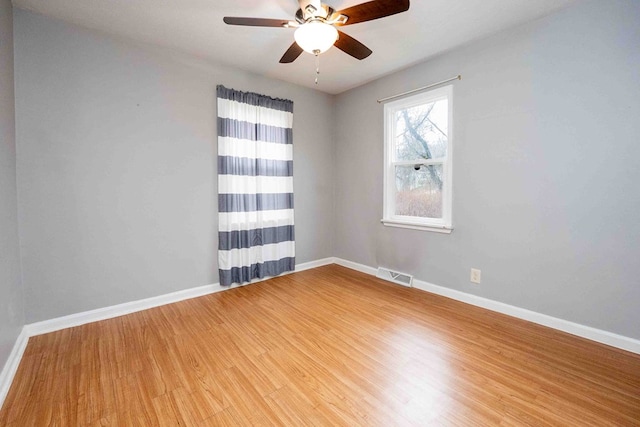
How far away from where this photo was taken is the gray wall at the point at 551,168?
6.33 feet

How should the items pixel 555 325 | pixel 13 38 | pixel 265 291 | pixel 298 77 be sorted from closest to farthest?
pixel 13 38 < pixel 555 325 < pixel 265 291 < pixel 298 77

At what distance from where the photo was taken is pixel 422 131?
3115 mm

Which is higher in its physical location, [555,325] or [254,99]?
[254,99]

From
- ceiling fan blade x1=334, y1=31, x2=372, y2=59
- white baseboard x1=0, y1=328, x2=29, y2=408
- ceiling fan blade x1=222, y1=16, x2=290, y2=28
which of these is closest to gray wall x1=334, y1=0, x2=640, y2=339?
ceiling fan blade x1=334, y1=31, x2=372, y2=59

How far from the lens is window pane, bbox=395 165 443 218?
302 centimetres

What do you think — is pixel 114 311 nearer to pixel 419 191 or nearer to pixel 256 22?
pixel 256 22

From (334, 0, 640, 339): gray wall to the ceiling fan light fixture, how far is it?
5.45ft

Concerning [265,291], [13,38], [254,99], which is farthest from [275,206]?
[13,38]

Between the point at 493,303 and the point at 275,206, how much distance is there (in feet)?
8.63

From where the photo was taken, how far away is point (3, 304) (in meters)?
1.65

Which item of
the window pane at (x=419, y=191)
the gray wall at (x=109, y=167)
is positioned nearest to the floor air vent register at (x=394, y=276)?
the window pane at (x=419, y=191)

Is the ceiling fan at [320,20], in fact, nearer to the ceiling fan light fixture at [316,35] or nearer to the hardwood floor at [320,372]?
the ceiling fan light fixture at [316,35]

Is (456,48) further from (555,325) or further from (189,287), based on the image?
(189,287)

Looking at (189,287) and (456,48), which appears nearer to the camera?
(456,48)
